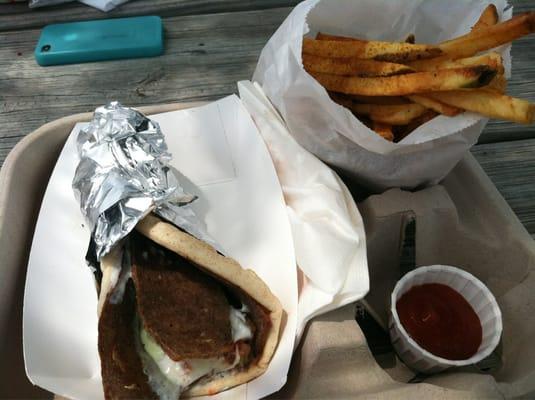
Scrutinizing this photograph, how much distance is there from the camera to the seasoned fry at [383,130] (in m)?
0.91

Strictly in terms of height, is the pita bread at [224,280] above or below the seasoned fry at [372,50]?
below

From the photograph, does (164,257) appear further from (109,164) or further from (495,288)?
(495,288)

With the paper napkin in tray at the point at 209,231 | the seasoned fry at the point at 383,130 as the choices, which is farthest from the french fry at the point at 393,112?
the paper napkin in tray at the point at 209,231

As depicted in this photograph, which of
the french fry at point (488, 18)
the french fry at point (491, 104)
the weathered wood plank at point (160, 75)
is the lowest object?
the weathered wood plank at point (160, 75)

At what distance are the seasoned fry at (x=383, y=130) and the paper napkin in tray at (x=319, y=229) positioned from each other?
0.14 metres

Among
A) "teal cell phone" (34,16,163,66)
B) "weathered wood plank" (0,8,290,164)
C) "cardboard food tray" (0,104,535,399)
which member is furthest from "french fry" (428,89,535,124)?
"teal cell phone" (34,16,163,66)

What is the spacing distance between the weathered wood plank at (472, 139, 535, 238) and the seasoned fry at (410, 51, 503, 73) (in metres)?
0.50

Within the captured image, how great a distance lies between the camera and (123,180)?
0.93 m

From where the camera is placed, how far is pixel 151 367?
0.89 m

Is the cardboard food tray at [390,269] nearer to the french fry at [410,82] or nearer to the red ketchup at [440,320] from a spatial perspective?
the red ketchup at [440,320]

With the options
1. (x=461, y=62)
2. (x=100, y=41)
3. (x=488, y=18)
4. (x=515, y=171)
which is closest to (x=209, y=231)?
(x=461, y=62)

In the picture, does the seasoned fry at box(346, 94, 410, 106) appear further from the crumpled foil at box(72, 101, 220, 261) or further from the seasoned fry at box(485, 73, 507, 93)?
the crumpled foil at box(72, 101, 220, 261)

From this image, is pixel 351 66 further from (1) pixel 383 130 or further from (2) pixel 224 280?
(2) pixel 224 280

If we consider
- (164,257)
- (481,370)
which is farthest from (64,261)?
(481,370)
